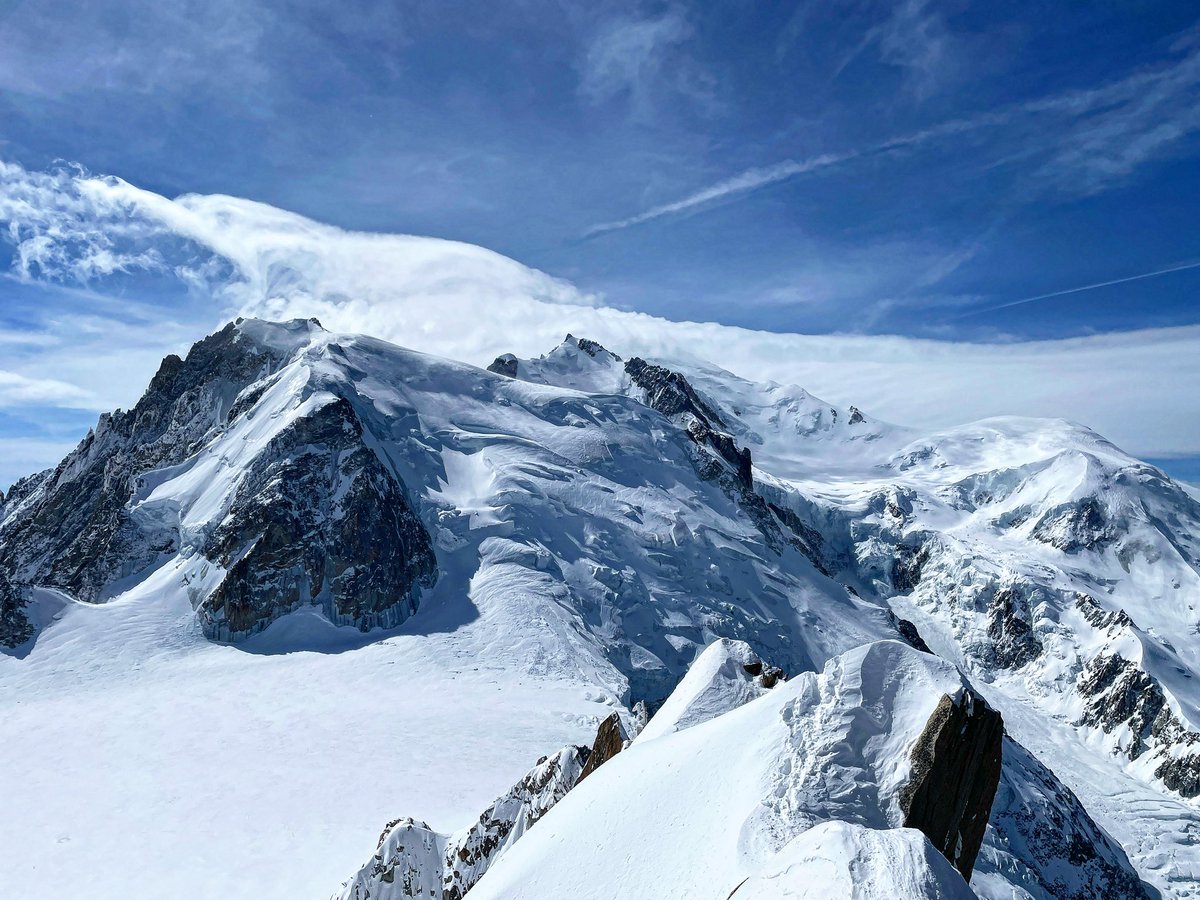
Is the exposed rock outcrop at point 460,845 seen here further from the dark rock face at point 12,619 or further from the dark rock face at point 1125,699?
the dark rock face at point 1125,699

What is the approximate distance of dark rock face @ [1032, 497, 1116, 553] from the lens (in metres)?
174

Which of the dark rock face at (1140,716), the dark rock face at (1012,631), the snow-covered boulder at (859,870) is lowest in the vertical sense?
the dark rock face at (1140,716)

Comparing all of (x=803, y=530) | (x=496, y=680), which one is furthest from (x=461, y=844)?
(x=803, y=530)

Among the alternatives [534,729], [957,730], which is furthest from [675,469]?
[957,730]

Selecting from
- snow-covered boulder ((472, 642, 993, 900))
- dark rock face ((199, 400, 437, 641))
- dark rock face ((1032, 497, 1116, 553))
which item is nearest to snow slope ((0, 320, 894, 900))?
dark rock face ((199, 400, 437, 641))

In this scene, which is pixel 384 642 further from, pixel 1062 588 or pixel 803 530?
pixel 1062 588

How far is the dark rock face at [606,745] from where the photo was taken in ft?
63.1

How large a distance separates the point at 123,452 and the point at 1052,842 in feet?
310

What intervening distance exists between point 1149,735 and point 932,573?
48.4m

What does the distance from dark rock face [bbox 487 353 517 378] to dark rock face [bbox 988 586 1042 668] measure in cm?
9829

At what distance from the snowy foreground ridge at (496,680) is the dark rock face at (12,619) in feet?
0.51

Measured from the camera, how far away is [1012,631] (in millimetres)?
144125

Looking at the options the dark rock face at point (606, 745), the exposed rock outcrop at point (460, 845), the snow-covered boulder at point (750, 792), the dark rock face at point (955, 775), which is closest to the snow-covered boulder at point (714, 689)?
the dark rock face at point (606, 745)

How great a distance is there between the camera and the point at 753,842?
10539 millimetres
